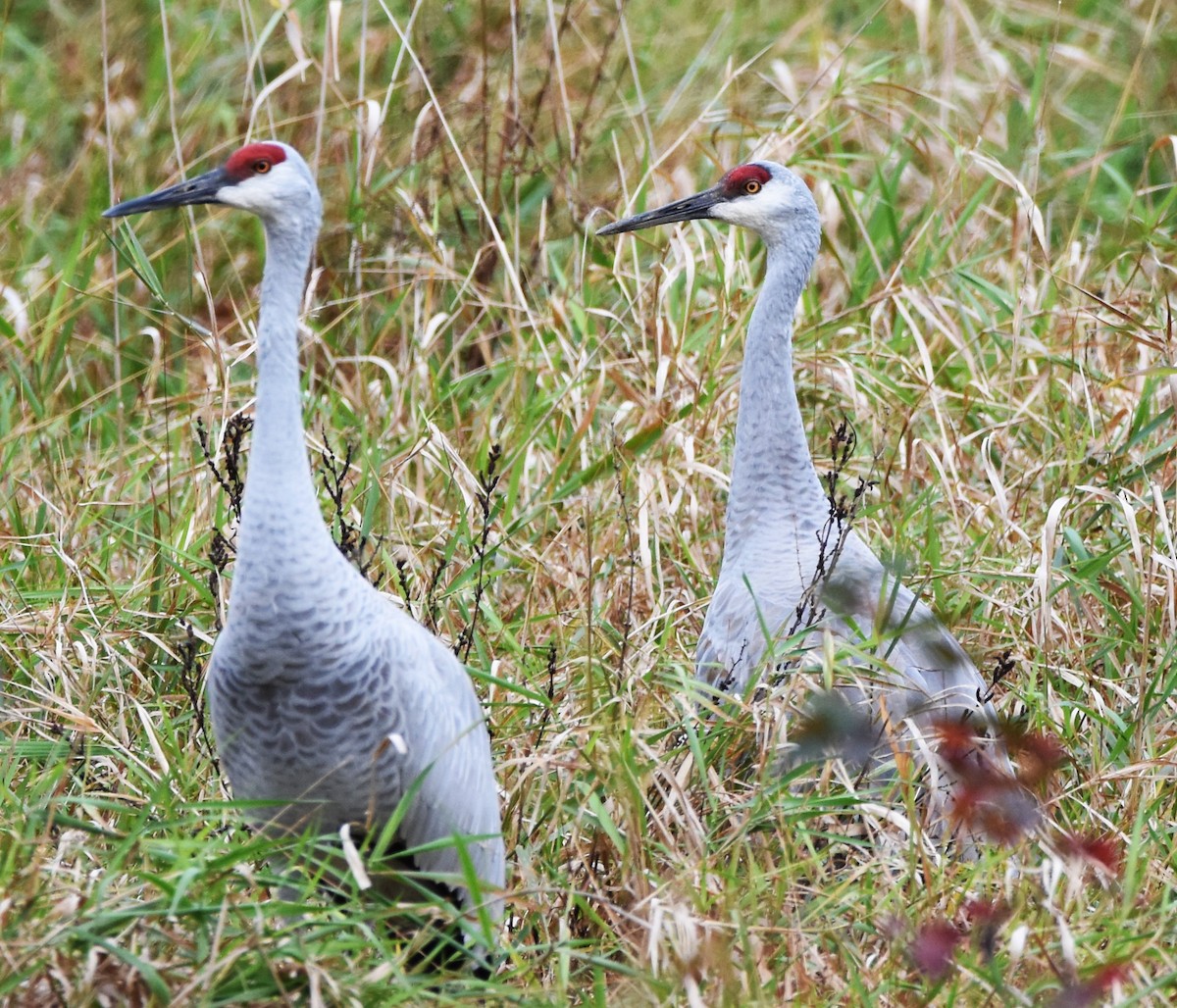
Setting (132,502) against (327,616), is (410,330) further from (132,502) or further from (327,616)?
(327,616)

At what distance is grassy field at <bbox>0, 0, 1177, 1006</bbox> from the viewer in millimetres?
2859

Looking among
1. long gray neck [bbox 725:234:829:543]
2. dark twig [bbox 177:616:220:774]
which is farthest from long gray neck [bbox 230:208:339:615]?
long gray neck [bbox 725:234:829:543]

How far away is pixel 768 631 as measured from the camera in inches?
142

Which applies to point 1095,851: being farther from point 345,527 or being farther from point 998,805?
point 345,527

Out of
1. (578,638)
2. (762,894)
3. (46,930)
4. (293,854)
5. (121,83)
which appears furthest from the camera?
(121,83)

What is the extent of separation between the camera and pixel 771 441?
12.6ft

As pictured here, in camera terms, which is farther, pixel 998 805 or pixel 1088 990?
pixel 998 805

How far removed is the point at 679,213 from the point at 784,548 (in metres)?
0.93

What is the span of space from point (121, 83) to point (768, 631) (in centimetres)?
384

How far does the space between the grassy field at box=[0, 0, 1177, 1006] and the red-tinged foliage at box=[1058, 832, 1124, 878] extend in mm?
19

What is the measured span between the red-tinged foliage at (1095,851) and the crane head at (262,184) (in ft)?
5.48

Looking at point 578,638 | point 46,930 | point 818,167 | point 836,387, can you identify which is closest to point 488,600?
point 578,638

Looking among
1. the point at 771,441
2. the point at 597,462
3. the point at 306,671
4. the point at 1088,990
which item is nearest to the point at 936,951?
the point at 1088,990

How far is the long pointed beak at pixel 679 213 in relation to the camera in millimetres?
4125
